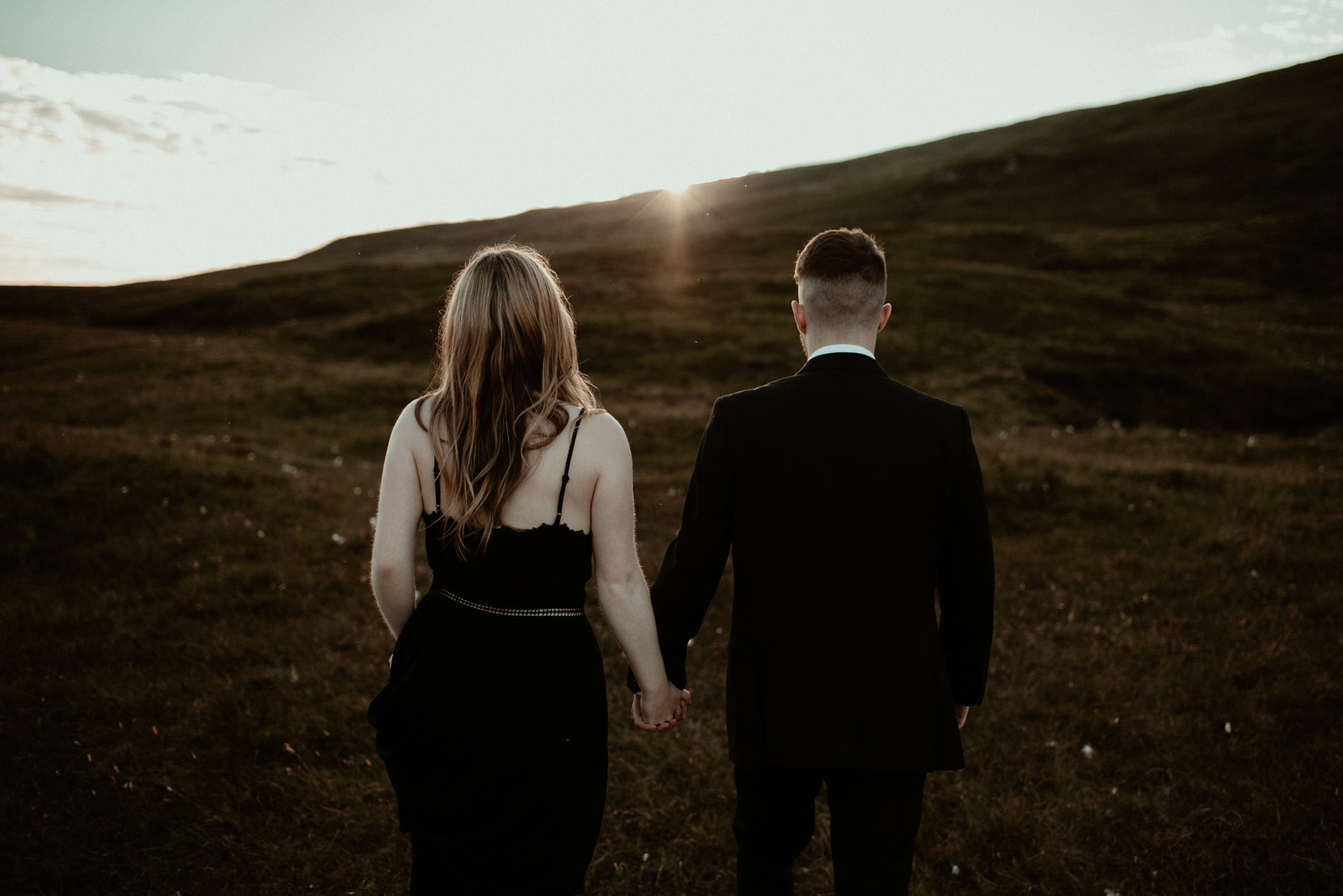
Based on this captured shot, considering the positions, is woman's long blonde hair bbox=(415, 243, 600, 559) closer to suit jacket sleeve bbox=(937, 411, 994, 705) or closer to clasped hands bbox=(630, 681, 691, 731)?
clasped hands bbox=(630, 681, 691, 731)

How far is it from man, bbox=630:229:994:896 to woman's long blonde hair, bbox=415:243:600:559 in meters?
0.79

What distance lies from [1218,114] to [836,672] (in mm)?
106092

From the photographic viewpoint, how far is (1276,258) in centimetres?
4266

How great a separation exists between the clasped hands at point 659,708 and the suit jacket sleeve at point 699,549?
9 cm

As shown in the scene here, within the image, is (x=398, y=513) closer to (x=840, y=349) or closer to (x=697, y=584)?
(x=697, y=584)

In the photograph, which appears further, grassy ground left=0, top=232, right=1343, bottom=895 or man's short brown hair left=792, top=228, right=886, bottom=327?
grassy ground left=0, top=232, right=1343, bottom=895

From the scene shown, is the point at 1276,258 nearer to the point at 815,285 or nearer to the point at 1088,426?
the point at 1088,426

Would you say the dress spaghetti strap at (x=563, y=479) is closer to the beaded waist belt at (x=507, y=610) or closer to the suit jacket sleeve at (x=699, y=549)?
the beaded waist belt at (x=507, y=610)

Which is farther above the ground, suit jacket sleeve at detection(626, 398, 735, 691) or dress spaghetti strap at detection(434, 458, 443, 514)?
dress spaghetti strap at detection(434, 458, 443, 514)

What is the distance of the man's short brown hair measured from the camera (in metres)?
3.20

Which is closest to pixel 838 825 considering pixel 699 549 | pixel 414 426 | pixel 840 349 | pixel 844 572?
pixel 844 572

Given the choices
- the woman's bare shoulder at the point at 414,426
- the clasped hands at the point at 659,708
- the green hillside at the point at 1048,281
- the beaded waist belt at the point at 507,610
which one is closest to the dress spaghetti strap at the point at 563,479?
the woman's bare shoulder at the point at 414,426

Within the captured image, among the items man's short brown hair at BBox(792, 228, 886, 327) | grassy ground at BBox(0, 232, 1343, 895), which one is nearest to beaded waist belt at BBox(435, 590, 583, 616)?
man's short brown hair at BBox(792, 228, 886, 327)

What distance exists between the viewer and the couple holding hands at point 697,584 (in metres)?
3.08
